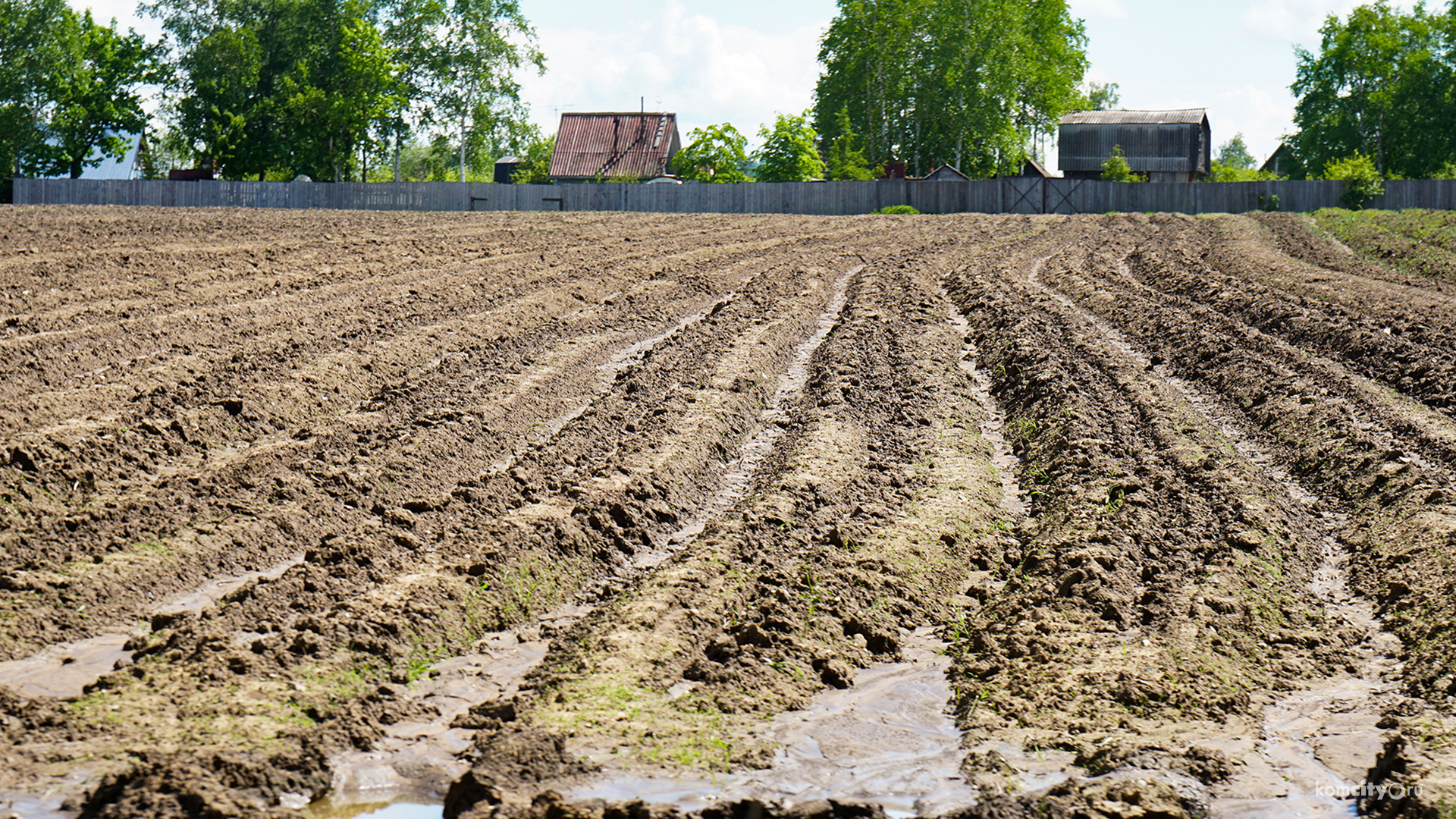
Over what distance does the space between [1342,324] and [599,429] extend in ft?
29.8

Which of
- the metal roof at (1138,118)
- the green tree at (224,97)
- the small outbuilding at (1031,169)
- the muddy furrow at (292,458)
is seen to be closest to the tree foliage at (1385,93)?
the metal roof at (1138,118)

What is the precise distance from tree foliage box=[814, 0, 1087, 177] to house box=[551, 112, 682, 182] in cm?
1007

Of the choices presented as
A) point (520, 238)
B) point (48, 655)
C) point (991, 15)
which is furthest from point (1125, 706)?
point (991, 15)

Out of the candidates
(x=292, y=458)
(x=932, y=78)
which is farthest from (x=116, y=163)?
(x=292, y=458)

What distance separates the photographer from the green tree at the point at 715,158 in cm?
5012

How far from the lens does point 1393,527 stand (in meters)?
6.38

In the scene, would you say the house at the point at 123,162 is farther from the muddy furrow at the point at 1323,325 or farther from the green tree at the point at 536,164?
the muddy furrow at the point at 1323,325

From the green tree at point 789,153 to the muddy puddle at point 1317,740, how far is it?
45332mm

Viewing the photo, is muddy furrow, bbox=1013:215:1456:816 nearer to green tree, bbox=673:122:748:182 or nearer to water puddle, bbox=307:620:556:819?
water puddle, bbox=307:620:556:819

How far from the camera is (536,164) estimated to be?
216 feet

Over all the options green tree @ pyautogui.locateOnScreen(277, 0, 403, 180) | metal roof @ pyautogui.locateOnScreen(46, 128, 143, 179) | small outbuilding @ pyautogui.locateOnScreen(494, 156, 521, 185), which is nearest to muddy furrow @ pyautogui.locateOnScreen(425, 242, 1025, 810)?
green tree @ pyautogui.locateOnScreen(277, 0, 403, 180)

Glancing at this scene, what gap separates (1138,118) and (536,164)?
3414 centimetres

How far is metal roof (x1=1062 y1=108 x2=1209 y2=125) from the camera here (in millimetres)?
62344

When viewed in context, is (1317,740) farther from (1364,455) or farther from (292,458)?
(292,458)
